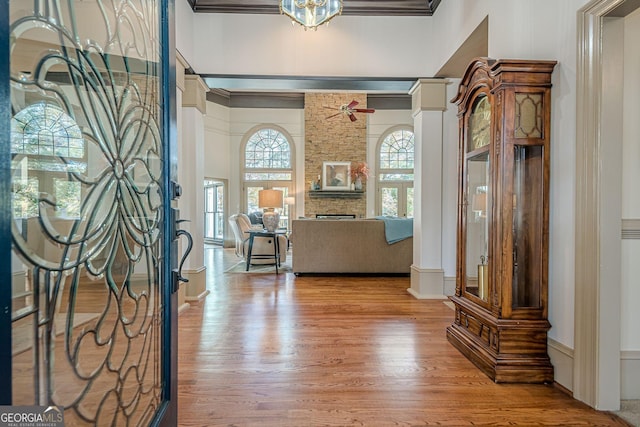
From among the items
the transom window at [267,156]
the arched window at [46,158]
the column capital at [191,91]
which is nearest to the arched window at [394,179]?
the transom window at [267,156]

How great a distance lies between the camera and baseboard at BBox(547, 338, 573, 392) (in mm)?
1947

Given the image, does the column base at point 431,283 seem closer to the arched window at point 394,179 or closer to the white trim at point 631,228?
the white trim at point 631,228

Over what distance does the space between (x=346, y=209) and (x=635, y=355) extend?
8.16 m

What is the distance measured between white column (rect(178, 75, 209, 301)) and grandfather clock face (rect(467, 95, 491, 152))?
2.82 m

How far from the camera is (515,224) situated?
2205 mm

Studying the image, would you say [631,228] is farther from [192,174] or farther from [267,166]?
[267,166]

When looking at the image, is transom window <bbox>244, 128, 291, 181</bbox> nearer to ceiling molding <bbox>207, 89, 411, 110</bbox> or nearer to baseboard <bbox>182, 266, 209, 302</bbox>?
ceiling molding <bbox>207, 89, 411, 110</bbox>

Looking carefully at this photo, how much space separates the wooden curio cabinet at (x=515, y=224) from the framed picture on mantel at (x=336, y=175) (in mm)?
7413

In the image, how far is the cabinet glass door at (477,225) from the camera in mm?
2410

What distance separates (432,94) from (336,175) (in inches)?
231

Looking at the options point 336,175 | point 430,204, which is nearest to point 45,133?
point 430,204

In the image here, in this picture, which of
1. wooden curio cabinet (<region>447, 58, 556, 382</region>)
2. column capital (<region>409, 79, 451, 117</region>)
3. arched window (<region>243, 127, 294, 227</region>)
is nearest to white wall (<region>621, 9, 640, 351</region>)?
wooden curio cabinet (<region>447, 58, 556, 382</region>)

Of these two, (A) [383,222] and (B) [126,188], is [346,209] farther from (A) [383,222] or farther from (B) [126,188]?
(B) [126,188]

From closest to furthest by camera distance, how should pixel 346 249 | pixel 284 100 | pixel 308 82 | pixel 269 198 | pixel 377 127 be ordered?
pixel 308 82
pixel 346 249
pixel 269 198
pixel 284 100
pixel 377 127
